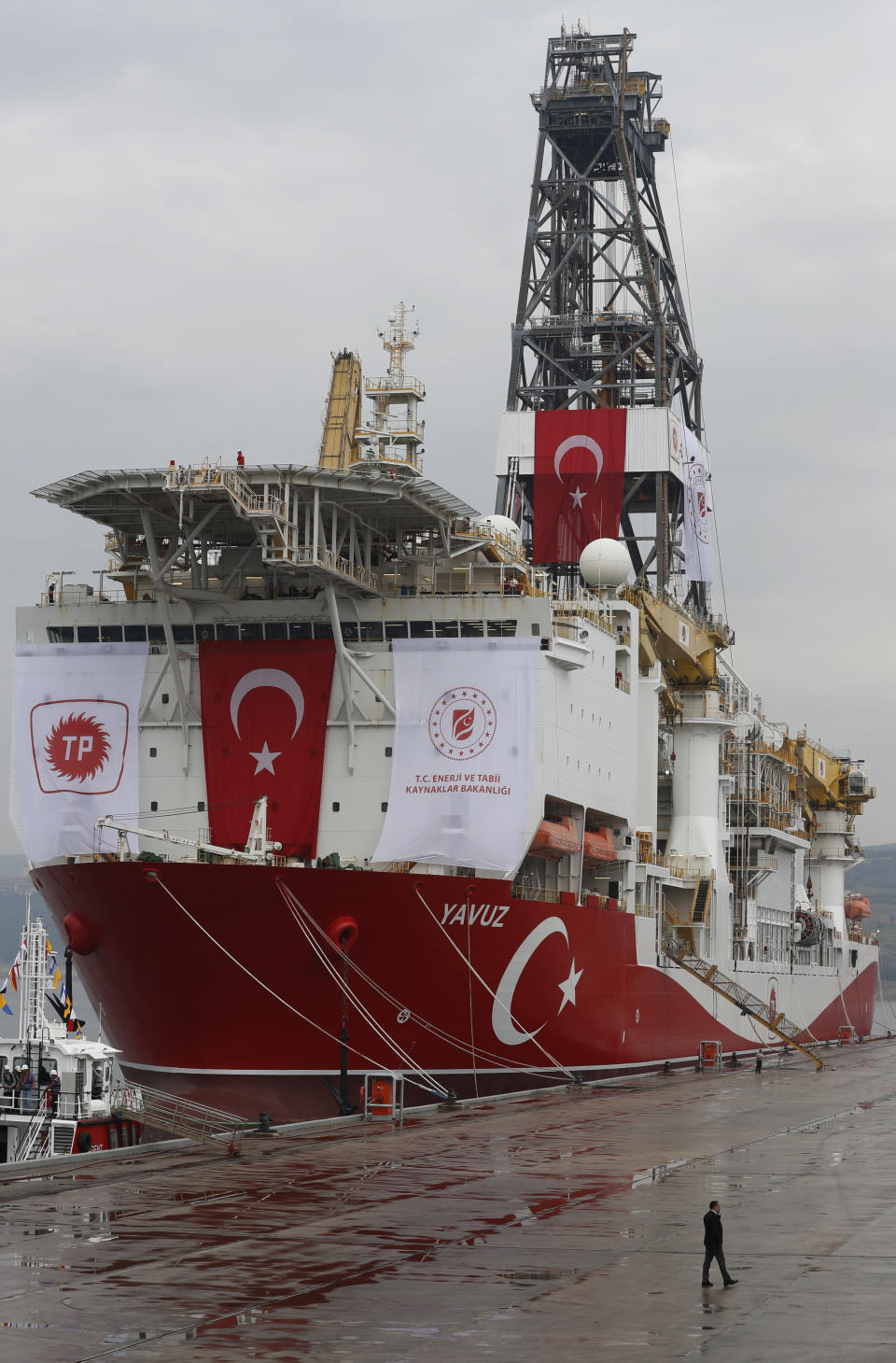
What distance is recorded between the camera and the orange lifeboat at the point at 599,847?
42719 millimetres

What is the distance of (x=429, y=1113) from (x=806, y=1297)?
697 inches

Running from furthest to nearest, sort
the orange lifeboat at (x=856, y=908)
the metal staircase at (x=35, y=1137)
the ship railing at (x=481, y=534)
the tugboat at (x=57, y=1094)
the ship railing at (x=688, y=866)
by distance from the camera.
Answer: the orange lifeboat at (x=856, y=908) < the ship railing at (x=688, y=866) < the ship railing at (x=481, y=534) < the tugboat at (x=57, y=1094) < the metal staircase at (x=35, y=1137)

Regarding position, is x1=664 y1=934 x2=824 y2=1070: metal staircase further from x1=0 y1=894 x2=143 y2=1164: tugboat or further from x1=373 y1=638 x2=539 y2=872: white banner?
x1=0 y1=894 x2=143 y2=1164: tugboat

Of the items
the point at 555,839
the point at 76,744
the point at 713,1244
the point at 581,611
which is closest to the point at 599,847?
the point at 555,839

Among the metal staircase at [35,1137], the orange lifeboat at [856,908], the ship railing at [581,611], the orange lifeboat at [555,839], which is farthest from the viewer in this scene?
the orange lifeboat at [856,908]

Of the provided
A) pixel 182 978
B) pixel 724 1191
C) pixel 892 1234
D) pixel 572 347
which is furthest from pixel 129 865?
pixel 572 347

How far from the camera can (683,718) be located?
56.9 m

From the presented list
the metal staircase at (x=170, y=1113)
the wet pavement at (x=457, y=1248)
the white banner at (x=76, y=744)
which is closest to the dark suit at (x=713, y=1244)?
the wet pavement at (x=457, y=1248)

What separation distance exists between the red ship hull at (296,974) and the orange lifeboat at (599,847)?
4.19 m

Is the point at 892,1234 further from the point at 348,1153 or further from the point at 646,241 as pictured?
the point at 646,241

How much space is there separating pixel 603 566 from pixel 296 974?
719 inches

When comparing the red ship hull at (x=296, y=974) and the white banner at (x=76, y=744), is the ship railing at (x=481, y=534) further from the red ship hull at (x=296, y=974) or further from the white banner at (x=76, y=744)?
the red ship hull at (x=296, y=974)

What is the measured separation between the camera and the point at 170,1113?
31438mm

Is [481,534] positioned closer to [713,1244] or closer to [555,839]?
[555,839]
